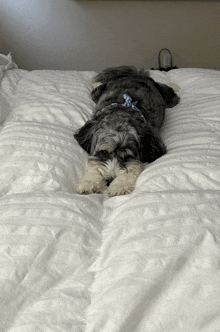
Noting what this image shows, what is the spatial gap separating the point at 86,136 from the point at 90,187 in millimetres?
505

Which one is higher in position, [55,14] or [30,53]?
[55,14]

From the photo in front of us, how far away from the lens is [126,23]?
4750 millimetres

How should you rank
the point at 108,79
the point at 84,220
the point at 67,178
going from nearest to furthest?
the point at 84,220, the point at 67,178, the point at 108,79

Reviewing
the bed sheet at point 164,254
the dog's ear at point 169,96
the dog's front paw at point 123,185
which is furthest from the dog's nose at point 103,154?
the dog's ear at point 169,96

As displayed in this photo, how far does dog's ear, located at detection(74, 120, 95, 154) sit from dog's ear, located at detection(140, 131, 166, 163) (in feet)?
1.19

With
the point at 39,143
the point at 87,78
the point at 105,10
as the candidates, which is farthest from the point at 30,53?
the point at 39,143

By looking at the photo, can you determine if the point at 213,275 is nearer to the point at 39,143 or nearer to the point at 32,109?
the point at 39,143

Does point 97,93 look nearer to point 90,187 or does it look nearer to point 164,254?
point 90,187

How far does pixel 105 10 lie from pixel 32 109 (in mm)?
3150

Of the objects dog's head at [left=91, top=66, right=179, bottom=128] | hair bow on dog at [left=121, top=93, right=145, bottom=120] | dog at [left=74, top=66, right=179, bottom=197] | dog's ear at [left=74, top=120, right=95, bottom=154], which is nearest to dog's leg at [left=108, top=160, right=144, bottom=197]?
dog at [left=74, top=66, right=179, bottom=197]

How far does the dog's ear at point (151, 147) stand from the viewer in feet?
6.45

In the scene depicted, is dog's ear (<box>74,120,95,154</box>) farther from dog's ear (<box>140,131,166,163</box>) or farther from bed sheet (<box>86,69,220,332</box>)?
bed sheet (<box>86,69,220,332</box>)

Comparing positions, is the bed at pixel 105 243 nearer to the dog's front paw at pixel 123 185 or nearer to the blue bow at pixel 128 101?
the dog's front paw at pixel 123 185

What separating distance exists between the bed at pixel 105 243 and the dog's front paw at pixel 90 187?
0.27ft
